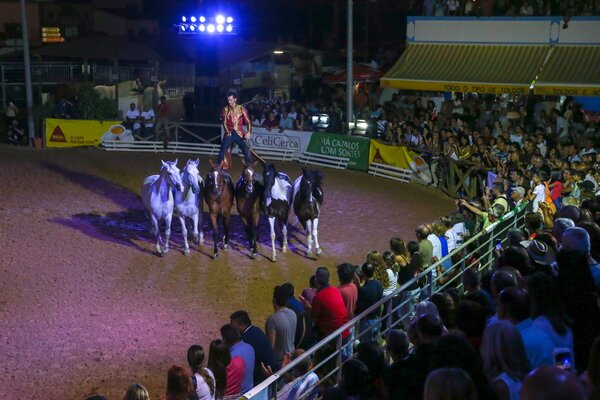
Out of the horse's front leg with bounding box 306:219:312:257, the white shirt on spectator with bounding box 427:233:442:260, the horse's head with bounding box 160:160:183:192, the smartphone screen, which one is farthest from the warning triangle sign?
the smartphone screen

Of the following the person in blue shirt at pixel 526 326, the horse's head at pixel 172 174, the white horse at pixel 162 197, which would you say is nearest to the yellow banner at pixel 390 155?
the white horse at pixel 162 197

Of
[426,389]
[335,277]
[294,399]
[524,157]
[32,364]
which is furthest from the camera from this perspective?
[524,157]

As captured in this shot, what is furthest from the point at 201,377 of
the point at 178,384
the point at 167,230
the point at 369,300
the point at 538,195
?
the point at 167,230

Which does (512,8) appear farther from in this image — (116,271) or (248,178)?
(116,271)

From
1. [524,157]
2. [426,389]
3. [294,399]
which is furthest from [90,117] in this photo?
[426,389]

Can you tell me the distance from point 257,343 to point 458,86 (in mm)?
17977

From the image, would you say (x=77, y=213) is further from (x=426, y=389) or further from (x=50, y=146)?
(x=426, y=389)

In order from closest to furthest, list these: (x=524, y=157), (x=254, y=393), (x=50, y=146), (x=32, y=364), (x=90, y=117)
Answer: (x=254, y=393)
(x=32, y=364)
(x=524, y=157)
(x=50, y=146)
(x=90, y=117)

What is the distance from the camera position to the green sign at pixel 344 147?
24520 millimetres

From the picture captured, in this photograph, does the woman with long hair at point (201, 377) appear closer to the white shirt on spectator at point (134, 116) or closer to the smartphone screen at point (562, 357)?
the smartphone screen at point (562, 357)

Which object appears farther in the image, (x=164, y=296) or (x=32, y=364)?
(x=164, y=296)

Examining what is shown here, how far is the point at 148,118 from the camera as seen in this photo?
27516 mm

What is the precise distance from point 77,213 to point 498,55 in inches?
540

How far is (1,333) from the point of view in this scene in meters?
12.1
